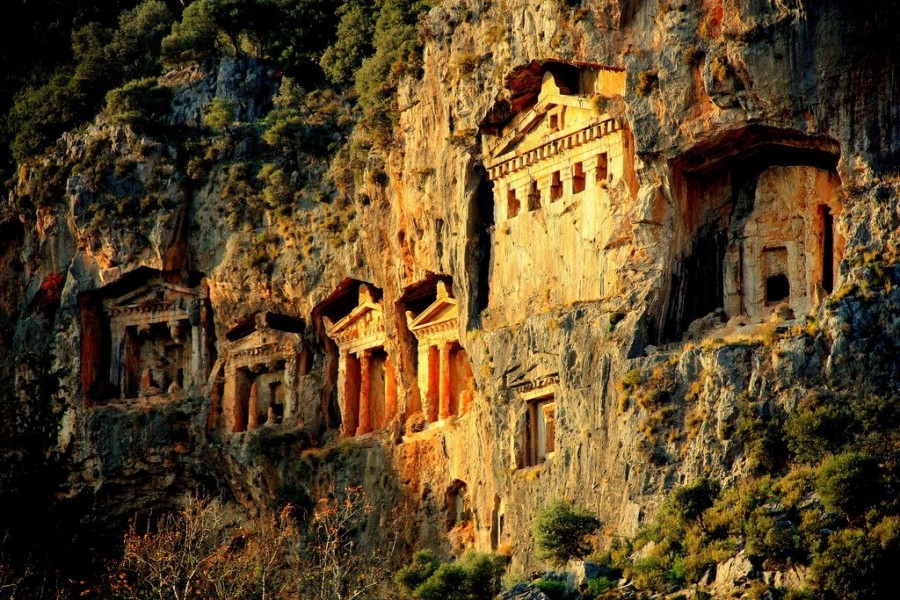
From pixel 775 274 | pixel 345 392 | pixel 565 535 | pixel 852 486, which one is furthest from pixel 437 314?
pixel 852 486

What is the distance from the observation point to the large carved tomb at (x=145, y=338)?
226ft

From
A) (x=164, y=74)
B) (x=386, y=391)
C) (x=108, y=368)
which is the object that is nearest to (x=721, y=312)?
(x=386, y=391)

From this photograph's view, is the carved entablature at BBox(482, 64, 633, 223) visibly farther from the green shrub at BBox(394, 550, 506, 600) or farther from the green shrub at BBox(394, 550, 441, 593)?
the green shrub at BBox(394, 550, 441, 593)

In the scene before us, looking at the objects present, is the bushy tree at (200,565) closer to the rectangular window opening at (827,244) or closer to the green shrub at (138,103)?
the green shrub at (138,103)

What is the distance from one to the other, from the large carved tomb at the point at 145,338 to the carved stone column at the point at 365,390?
20.3 feet

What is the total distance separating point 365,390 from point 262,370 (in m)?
4.21

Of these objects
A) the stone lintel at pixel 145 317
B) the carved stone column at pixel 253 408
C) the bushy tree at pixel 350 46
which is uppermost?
the bushy tree at pixel 350 46

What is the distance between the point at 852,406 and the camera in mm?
48094

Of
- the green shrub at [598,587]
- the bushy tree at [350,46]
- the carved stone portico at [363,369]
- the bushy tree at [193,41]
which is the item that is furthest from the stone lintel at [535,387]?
the bushy tree at [193,41]

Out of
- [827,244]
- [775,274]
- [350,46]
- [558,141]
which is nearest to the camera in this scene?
[827,244]

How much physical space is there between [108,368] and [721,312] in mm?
24546

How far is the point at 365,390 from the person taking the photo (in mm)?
64812

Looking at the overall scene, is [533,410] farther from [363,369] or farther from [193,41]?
[193,41]

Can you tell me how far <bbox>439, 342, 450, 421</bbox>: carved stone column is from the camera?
61719 mm
